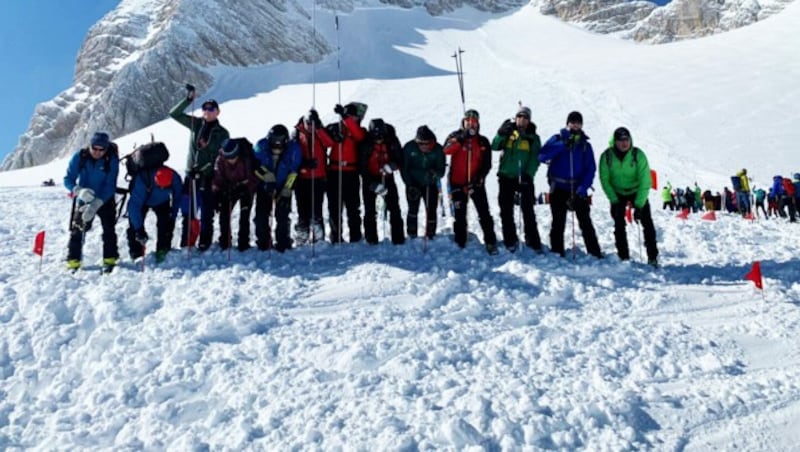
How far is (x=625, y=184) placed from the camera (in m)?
8.64

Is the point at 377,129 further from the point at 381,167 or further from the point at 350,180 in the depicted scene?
the point at 350,180

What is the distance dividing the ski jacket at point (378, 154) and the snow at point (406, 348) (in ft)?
4.21

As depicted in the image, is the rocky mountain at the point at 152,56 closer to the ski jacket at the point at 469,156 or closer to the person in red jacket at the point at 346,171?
the person in red jacket at the point at 346,171

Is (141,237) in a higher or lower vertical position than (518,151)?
lower

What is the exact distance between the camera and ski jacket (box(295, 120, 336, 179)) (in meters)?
9.12

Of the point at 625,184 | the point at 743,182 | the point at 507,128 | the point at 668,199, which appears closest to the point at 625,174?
the point at 625,184

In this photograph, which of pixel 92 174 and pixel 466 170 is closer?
pixel 92 174

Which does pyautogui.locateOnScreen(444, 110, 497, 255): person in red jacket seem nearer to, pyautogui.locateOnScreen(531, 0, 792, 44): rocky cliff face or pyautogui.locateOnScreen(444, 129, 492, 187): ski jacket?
pyautogui.locateOnScreen(444, 129, 492, 187): ski jacket

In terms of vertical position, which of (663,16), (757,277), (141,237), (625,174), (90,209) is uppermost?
(663,16)

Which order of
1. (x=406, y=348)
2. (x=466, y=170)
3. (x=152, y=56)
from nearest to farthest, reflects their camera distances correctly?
(x=406, y=348) < (x=466, y=170) < (x=152, y=56)

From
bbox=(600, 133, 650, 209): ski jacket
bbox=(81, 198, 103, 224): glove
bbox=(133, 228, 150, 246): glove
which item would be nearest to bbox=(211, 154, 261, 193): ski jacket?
bbox=(133, 228, 150, 246): glove

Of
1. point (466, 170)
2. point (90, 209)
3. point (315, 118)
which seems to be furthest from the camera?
point (466, 170)

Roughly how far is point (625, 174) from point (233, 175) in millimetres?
5780

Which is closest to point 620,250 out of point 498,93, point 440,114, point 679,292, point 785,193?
point 679,292
